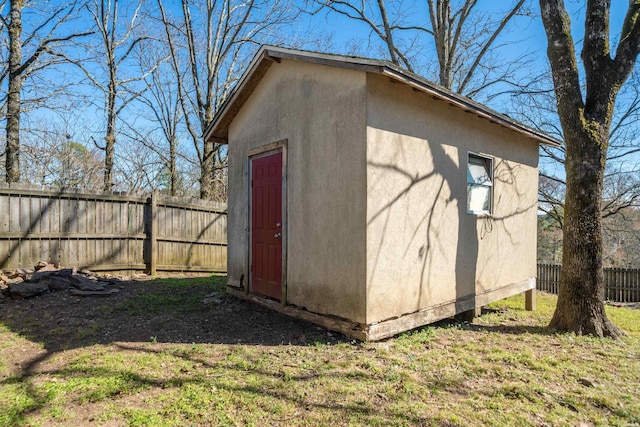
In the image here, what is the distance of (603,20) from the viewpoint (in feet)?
16.2

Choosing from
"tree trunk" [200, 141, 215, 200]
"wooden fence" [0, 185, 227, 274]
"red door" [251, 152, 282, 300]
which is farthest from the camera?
"tree trunk" [200, 141, 215, 200]

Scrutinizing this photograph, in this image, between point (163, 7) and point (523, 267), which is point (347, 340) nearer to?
point (523, 267)

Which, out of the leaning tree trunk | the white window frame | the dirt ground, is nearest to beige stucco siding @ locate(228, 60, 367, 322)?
the dirt ground

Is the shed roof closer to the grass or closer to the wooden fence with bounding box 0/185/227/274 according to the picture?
the wooden fence with bounding box 0/185/227/274

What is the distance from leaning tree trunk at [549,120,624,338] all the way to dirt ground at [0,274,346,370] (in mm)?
3432

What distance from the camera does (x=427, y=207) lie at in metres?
4.86

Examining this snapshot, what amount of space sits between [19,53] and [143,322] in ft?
29.2

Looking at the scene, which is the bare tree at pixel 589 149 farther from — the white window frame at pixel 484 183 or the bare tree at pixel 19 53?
the bare tree at pixel 19 53

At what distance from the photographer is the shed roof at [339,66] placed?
4.04 meters

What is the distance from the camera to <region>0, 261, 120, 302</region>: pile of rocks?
5.73 m

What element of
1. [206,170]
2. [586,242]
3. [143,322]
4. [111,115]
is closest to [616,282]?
[586,242]

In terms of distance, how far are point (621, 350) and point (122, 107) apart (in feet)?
51.9

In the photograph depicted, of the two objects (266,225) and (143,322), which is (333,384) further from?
(143,322)

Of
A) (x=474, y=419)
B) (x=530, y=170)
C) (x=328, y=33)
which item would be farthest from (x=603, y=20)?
(x=328, y=33)
